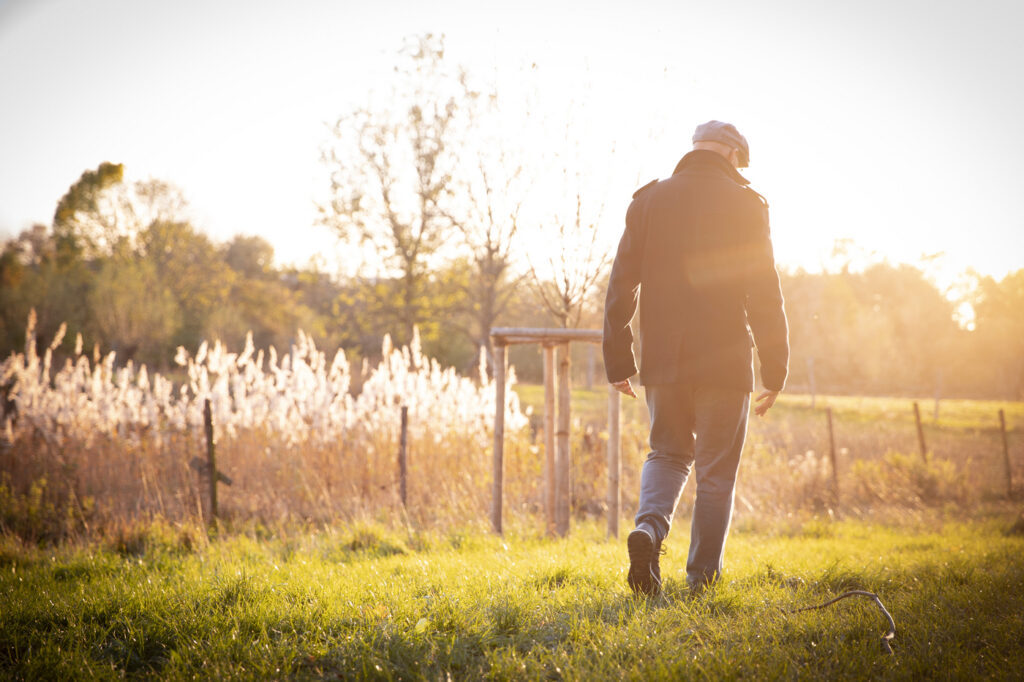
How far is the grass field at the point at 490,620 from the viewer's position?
2008 millimetres

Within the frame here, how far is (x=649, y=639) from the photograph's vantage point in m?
2.11

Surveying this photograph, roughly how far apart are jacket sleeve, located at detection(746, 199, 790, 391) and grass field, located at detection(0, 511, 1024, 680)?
3.22ft

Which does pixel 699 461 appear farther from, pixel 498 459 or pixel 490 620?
pixel 498 459

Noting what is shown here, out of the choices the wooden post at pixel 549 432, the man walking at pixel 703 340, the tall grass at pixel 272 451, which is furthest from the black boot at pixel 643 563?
the tall grass at pixel 272 451

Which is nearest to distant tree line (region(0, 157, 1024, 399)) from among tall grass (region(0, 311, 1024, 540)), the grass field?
tall grass (region(0, 311, 1024, 540))

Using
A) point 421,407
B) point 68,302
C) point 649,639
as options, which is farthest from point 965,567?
point 68,302

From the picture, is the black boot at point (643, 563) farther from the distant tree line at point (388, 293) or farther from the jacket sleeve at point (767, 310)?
the distant tree line at point (388, 293)

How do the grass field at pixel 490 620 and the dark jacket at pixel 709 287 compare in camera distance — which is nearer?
the grass field at pixel 490 620

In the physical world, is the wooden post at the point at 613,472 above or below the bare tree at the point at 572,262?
below

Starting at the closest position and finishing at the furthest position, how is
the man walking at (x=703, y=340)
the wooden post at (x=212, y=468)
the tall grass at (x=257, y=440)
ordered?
1. the man walking at (x=703, y=340)
2. the wooden post at (x=212, y=468)
3. the tall grass at (x=257, y=440)

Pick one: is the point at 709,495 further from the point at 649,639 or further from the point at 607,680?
the point at 607,680

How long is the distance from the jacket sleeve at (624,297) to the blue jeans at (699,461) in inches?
8.9

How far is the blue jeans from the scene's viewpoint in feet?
8.95

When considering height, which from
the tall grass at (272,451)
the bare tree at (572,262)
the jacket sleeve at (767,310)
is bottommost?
the tall grass at (272,451)
